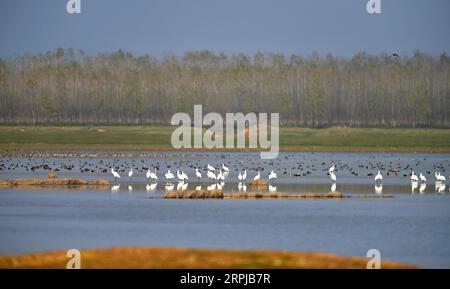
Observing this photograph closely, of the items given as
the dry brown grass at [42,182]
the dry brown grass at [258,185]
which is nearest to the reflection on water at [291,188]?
the dry brown grass at [258,185]

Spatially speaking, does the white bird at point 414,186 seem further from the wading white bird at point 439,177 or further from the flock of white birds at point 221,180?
the wading white bird at point 439,177

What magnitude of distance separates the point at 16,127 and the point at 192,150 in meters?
23.8

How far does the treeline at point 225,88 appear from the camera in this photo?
128 metres

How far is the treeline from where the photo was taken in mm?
127688

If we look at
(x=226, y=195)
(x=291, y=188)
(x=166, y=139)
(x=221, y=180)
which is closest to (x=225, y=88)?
(x=166, y=139)

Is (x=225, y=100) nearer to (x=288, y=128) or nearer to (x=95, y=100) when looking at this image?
(x=95, y=100)

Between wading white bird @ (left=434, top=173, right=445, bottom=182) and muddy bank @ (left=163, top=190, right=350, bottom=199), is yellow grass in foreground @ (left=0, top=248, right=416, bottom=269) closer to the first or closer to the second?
muddy bank @ (left=163, top=190, right=350, bottom=199)

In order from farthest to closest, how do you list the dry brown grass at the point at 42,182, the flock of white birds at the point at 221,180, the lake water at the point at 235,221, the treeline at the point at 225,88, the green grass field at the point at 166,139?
the treeline at the point at 225,88 → the green grass field at the point at 166,139 → the flock of white birds at the point at 221,180 → the dry brown grass at the point at 42,182 → the lake water at the point at 235,221

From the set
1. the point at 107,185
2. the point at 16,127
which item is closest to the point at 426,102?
the point at 16,127

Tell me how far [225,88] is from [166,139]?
158 ft

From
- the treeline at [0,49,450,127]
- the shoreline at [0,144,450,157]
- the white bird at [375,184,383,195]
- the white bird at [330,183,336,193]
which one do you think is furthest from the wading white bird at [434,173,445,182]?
the treeline at [0,49,450,127]

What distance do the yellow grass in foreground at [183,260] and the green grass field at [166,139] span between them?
213 feet

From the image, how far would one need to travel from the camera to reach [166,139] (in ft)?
311

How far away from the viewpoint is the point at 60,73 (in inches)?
5536
